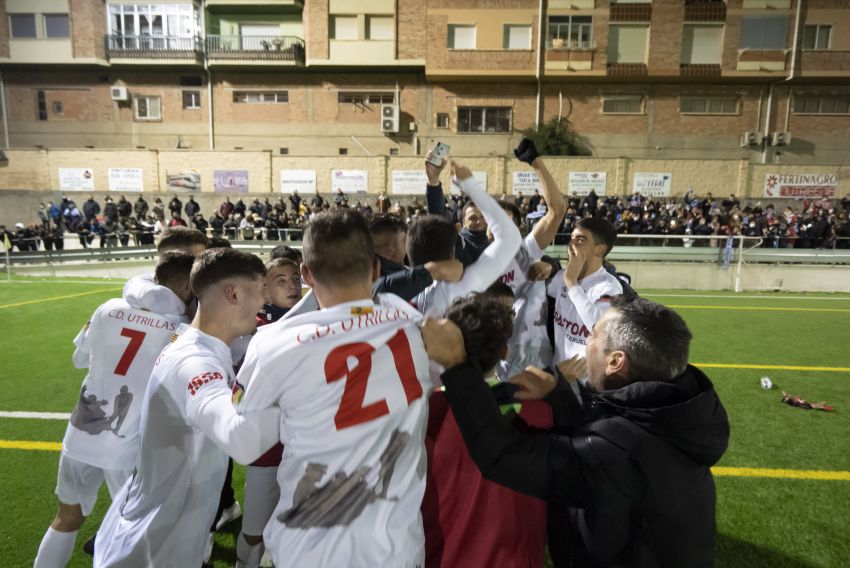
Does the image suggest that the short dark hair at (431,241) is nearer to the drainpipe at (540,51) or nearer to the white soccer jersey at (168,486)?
the white soccer jersey at (168,486)

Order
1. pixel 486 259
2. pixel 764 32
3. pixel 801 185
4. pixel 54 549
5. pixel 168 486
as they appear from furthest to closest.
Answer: pixel 764 32 < pixel 801 185 < pixel 54 549 < pixel 486 259 < pixel 168 486

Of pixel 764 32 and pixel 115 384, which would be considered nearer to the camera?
pixel 115 384

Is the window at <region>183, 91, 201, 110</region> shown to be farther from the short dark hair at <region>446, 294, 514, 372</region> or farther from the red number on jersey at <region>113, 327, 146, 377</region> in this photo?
the short dark hair at <region>446, 294, 514, 372</region>

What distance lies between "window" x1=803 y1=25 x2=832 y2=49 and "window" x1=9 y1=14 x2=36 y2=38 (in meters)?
46.0

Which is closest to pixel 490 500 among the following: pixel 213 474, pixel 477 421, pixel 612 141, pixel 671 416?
pixel 477 421

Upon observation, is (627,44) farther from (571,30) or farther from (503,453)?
(503,453)

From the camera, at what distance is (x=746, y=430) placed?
202 inches

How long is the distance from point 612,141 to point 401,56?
13337 mm

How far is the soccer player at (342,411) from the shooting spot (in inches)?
61.5

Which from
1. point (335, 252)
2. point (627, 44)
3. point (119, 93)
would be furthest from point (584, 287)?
point (119, 93)

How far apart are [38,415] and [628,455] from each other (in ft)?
19.5

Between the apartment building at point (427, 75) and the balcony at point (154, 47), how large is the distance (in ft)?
0.37

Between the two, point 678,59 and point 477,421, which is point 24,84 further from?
point 477,421

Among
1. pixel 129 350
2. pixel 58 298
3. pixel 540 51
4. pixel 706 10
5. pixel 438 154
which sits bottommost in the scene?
pixel 58 298
